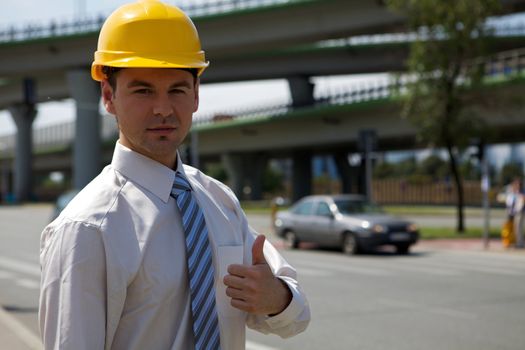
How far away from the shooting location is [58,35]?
47281 millimetres

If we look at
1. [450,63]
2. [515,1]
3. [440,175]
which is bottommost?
[440,175]

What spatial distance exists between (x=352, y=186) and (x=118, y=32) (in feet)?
192

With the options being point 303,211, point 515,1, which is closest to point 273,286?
point 303,211

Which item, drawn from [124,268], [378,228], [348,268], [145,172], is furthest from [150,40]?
[378,228]

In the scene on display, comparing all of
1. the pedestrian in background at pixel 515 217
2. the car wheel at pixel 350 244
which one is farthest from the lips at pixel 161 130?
the pedestrian in background at pixel 515 217

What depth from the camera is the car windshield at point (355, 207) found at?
19.7m

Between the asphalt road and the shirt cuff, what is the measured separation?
215 inches

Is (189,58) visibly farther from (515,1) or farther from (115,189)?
(515,1)

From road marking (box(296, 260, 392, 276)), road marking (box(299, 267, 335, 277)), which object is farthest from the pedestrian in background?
road marking (box(299, 267, 335, 277))

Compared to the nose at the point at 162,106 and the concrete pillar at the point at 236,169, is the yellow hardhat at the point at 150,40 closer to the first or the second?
the nose at the point at 162,106

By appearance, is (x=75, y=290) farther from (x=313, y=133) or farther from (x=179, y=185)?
(x=313, y=133)

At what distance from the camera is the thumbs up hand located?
2.06 meters

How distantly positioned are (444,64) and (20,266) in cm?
1389

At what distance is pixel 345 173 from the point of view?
2395 inches
